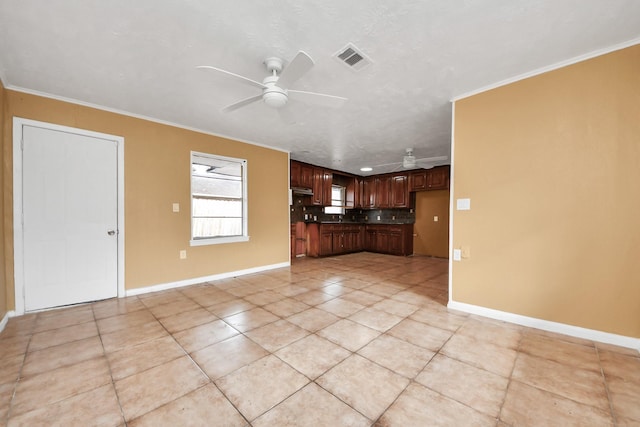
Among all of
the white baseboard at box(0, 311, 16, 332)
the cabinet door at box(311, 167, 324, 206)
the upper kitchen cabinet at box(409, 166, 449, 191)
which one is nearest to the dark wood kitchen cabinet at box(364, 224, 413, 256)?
the upper kitchen cabinet at box(409, 166, 449, 191)

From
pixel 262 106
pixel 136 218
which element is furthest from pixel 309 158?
pixel 136 218

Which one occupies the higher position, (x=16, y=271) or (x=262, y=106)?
(x=262, y=106)

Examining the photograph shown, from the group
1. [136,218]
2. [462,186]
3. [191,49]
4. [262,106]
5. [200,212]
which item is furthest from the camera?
[200,212]

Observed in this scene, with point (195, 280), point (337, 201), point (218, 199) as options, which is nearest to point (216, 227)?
point (218, 199)

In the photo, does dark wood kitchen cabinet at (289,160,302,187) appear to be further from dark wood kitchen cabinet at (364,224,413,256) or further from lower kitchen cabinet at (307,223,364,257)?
dark wood kitchen cabinet at (364,224,413,256)

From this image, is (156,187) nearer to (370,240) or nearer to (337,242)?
(337,242)

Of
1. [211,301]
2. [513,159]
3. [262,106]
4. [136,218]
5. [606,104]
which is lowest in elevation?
[211,301]

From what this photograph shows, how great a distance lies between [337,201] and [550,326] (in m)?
5.90

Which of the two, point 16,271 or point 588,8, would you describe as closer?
point 588,8

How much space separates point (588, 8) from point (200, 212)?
481cm

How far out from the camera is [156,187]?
141 inches

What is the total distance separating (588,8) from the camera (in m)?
1.60

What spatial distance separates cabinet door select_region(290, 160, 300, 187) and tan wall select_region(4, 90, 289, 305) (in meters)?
1.22

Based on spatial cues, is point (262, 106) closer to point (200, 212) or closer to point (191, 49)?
point (191, 49)
